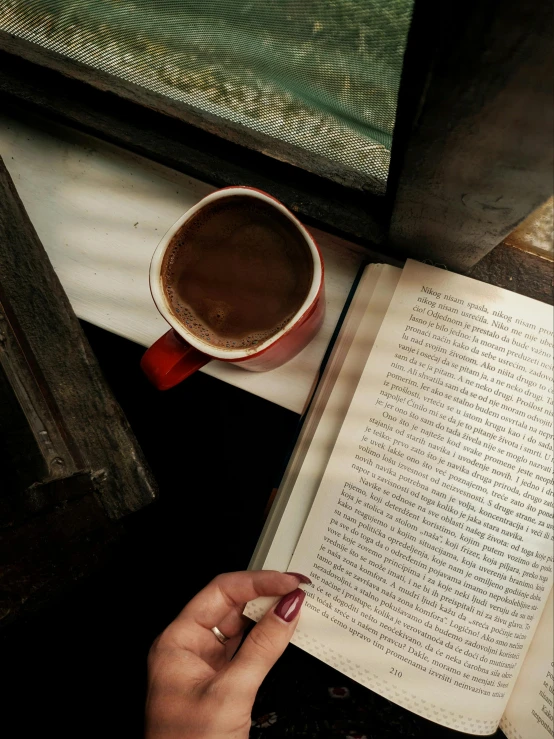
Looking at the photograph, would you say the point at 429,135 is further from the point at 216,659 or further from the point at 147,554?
the point at 147,554

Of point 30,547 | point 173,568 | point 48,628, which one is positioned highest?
point 30,547

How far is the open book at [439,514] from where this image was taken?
0.55m

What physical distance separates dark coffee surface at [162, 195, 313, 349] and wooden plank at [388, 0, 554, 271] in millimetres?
141

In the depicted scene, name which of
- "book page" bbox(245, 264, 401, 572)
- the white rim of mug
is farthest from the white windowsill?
the white rim of mug

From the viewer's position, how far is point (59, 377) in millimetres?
605

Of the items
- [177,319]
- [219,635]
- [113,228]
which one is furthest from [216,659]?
[113,228]

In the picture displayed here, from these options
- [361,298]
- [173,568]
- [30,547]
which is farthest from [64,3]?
[173,568]

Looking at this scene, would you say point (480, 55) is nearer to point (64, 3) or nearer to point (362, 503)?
point (362, 503)

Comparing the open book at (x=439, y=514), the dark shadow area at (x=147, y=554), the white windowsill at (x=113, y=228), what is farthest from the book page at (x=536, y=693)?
the dark shadow area at (x=147, y=554)

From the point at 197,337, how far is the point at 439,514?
1.14ft

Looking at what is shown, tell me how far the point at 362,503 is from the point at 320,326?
0.73 feet

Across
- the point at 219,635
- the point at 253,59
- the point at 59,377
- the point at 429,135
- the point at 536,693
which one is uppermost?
the point at 253,59

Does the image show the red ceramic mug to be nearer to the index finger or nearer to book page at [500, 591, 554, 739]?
the index finger

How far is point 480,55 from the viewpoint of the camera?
0.24 metres
